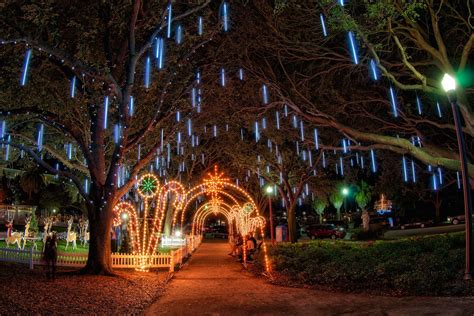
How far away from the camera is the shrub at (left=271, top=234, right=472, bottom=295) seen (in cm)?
1059

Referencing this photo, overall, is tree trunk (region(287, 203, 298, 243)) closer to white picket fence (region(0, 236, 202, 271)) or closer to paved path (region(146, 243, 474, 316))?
white picket fence (region(0, 236, 202, 271))

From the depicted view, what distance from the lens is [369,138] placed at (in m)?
16.7

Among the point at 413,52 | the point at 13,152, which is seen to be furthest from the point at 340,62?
the point at 13,152

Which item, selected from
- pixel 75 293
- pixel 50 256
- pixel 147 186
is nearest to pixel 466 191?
pixel 75 293

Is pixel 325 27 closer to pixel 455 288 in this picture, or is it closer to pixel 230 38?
pixel 230 38

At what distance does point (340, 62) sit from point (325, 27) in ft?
11.3

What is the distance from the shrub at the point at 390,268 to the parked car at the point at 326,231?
27.1 metres

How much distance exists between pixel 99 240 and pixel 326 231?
31408mm

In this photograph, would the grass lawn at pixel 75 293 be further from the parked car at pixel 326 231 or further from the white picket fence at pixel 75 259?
the parked car at pixel 326 231

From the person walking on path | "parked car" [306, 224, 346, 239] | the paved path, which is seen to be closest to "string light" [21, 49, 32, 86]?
the person walking on path

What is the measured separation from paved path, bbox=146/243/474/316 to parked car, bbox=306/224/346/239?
29759 mm

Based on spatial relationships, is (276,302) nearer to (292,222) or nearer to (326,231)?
(292,222)

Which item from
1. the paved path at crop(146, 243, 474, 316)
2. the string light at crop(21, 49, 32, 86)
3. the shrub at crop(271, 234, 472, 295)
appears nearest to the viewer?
the paved path at crop(146, 243, 474, 316)

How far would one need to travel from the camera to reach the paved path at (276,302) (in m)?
8.84
